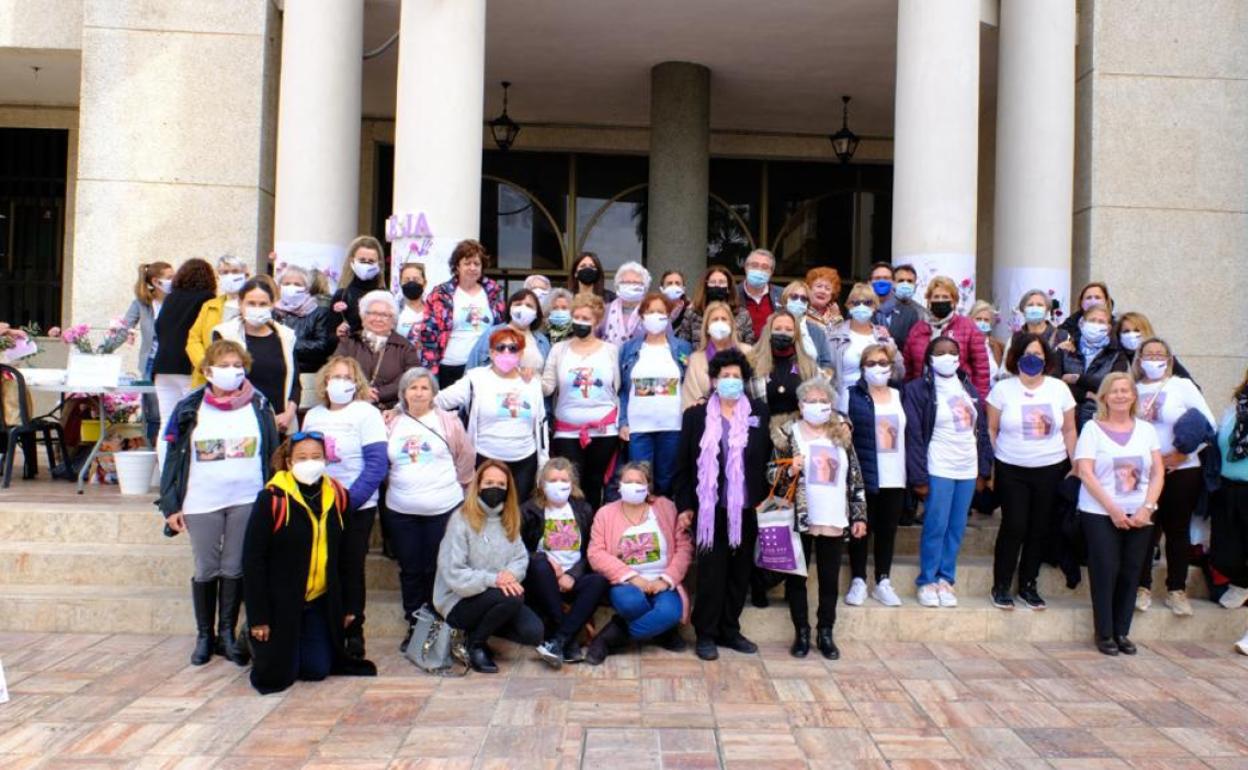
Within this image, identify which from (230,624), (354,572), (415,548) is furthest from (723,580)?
(230,624)

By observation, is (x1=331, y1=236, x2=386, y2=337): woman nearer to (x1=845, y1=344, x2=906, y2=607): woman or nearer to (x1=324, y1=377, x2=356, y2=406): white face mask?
(x1=324, y1=377, x2=356, y2=406): white face mask

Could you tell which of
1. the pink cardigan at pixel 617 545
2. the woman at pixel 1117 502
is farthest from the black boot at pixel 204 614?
the woman at pixel 1117 502

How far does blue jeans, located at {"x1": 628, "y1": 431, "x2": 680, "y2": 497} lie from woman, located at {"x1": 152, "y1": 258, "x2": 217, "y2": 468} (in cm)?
337

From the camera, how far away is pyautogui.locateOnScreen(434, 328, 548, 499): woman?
698 cm

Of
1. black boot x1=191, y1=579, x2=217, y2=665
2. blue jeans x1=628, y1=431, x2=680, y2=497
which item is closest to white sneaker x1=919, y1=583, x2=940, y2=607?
blue jeans x1=628, y1=431, x2=680, y2=497

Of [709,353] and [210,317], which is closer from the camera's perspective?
[709,353]

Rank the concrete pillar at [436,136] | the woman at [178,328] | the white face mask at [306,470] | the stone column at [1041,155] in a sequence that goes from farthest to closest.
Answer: the stone column at [1041,155] → the concrete pillar at [436,136] → the woman at [178,328] → the white face mask at [306,470]

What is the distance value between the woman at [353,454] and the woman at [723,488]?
1.90m

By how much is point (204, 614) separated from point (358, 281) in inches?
106

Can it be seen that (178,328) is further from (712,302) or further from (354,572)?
(712,302)

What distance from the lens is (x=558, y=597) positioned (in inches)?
264

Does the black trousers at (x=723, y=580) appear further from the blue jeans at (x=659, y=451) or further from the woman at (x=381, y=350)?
the woman at (x=381, y=350)

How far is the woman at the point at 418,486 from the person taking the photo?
6.68 metres

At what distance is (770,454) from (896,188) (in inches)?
176
